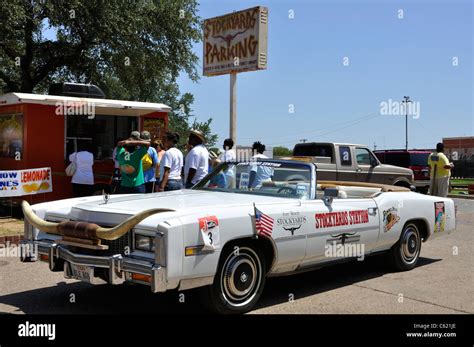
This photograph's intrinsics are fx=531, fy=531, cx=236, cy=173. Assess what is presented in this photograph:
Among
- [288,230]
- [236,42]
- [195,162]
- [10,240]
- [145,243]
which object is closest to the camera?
[145,243]

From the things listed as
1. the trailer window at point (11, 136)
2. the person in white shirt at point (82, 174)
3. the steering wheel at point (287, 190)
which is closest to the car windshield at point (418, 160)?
the person in white shirt at point (82, 174)

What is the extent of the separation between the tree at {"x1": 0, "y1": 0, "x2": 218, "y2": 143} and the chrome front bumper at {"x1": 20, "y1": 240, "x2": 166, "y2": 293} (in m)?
12.9

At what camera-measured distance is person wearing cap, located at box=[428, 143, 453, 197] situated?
12.4 m

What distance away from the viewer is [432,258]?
8250 mm

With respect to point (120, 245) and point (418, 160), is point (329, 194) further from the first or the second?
point (418, 160)

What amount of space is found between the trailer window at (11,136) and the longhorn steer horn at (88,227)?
6.40m

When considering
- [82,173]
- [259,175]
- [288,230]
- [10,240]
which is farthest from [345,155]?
[288,230]

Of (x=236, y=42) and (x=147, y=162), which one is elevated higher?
(x=236, y=42)

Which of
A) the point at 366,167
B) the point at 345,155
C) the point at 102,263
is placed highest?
the point at 345,155

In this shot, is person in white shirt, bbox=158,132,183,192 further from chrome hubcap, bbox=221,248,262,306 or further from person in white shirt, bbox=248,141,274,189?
chrome hubcap, bbox=221,248,262,306

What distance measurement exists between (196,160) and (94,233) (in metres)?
4.40

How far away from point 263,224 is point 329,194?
1050 millimetres

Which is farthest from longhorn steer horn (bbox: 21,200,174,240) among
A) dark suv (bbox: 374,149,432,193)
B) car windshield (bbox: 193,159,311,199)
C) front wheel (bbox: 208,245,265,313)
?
dark suv (bbox: 374,149,432,193)

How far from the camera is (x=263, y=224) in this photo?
5.13 m
